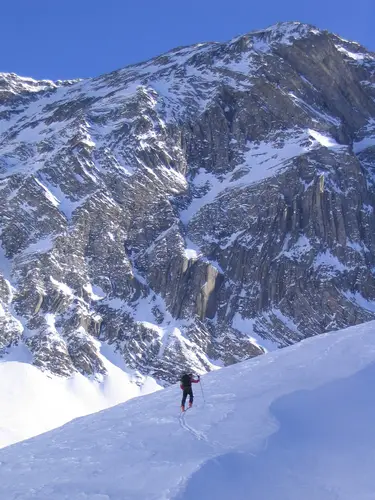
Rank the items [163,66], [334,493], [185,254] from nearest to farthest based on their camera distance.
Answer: [334,493] < [185,254] < [163,66]

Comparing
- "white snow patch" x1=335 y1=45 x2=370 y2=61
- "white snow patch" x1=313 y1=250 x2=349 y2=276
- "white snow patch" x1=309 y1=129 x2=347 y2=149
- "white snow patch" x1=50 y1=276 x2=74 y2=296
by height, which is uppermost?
"white snow patch" x1=335 y1=45 x2=370 y2=61

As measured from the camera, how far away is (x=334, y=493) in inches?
623

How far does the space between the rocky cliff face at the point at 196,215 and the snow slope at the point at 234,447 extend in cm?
8350

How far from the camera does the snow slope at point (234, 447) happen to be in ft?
54.8

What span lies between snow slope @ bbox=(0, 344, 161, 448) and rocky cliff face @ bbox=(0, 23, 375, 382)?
8.07 ft

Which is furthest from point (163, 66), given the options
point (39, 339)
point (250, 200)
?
point (39, 339)

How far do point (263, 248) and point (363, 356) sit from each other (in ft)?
347

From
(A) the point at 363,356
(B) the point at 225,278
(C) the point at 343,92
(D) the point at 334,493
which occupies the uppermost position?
(C) the point at 343,92

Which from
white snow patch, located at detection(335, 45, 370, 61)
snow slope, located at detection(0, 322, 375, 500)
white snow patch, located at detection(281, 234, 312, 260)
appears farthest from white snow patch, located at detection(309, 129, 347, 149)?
snow slope, located at detection(0, 322, 375, 500)

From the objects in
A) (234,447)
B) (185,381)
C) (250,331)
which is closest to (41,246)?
(250,331)

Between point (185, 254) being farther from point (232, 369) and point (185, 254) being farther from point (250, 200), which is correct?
point (232, 369)

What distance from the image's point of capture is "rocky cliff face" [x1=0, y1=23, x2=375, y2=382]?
115 metres

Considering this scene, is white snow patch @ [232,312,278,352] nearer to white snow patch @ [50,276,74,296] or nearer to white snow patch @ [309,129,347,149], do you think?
white snow patch @ [50,276,74,296]

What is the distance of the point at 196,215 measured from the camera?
141625 mm
